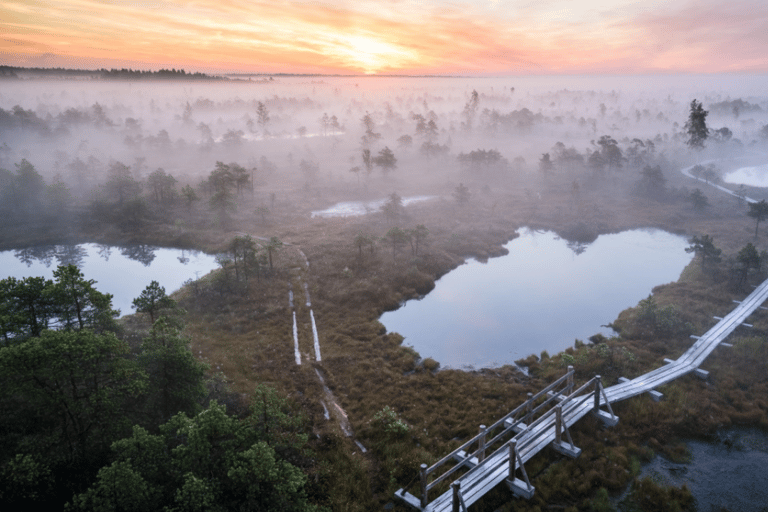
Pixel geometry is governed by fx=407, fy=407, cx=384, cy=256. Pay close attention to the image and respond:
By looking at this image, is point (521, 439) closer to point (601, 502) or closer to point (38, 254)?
point (601, 502)

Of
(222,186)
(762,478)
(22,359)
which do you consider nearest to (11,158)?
(222,186)

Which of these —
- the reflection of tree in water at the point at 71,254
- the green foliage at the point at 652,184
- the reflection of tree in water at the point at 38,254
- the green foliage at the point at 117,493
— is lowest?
the reflection of tree in water at the point at 38,254

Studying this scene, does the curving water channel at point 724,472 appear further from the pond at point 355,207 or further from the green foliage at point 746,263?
the pond at point 355,207

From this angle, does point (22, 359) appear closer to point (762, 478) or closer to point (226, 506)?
point (226, 506)

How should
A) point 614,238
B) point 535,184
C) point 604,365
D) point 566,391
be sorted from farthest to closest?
point 535,184, point 614,238, point 604,365, point 566,391

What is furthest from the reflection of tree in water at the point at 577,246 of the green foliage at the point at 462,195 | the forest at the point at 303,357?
the green foliage at the point at 462,195

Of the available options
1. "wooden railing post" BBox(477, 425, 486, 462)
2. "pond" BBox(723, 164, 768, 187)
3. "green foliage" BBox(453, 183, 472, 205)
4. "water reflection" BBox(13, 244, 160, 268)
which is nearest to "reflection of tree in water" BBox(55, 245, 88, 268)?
"water reflection" BBox(13, 244, 160, 268)
